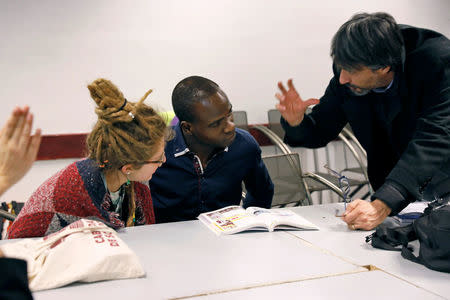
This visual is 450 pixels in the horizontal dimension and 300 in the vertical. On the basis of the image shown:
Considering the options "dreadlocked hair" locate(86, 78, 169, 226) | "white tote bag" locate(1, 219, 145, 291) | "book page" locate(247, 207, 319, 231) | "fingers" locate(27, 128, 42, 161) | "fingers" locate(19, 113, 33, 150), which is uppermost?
"fingers" locate(19, 113, 33, 150)

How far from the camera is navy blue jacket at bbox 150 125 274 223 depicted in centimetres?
189

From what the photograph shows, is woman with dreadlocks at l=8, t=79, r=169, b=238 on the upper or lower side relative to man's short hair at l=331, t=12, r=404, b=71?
lower

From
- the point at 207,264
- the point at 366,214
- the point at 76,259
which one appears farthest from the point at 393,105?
the point at 76,259

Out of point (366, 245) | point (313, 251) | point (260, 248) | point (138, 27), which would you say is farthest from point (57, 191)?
point (138, 27)

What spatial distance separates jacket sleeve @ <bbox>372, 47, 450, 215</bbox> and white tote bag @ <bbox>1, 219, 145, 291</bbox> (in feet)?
2.63

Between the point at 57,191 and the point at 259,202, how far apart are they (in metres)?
0.98

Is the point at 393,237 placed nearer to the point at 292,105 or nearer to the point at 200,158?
the point at 292,105

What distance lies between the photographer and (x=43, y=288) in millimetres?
949

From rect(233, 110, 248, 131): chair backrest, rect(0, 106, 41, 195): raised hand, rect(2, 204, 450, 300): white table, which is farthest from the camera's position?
rect(233, 110, 248, 131): chair backrest

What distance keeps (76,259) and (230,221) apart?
2.20 ft

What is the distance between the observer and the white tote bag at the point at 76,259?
0.97m

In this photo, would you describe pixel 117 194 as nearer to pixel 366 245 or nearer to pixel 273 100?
pixel 366 245

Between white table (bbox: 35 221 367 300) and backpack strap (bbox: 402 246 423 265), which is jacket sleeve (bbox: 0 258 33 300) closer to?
white table (bbox: 35 221 367 300)

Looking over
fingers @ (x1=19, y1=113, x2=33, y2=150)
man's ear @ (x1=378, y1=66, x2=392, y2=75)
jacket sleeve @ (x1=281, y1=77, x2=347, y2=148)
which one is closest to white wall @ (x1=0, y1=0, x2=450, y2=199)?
jacket sleeve @ (x1=281, y1=77, x2=347, y2=148)
